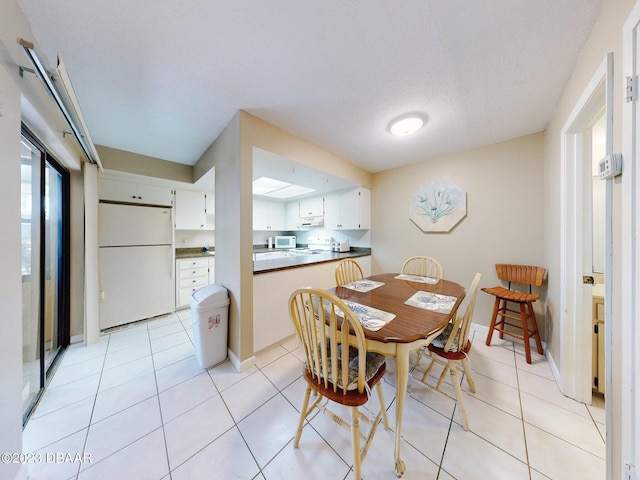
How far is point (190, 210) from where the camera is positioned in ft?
A: 10.6

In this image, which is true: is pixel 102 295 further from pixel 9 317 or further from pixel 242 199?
pixel 242 199

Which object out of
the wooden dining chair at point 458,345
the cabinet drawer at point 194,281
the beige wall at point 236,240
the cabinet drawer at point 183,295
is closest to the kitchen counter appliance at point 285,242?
the cabinet drawer at point 194,281

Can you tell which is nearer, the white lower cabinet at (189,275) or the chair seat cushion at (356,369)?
the chair seat cushion at (356,369)

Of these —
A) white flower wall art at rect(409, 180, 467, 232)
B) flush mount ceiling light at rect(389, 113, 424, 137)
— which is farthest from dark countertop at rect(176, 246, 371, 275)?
flush mount ceiling light at rect(389, 113, 424, 137)

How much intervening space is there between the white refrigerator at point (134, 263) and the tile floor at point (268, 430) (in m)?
0.89

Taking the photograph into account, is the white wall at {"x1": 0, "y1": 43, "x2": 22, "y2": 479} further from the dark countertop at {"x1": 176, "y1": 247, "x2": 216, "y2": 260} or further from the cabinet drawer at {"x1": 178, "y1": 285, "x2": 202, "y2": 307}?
the dark countertop at {"x1": 176, "y1": 247, "x2": 216, "y2": 260}

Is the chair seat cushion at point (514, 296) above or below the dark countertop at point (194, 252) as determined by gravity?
below

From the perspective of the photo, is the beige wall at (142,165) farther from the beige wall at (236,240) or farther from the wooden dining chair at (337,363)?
Result: the wooden dining chair at (337,363)

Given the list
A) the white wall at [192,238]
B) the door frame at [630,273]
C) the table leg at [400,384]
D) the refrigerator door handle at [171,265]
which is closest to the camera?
the door frame at [630,273]

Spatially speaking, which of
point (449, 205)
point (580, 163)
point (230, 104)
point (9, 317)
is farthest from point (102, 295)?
point (580, 163)

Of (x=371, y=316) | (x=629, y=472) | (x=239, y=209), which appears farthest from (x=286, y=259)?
(x=629, y=472)

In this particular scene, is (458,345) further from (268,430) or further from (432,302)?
(268,430)

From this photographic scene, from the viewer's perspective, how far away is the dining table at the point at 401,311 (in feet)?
3.25

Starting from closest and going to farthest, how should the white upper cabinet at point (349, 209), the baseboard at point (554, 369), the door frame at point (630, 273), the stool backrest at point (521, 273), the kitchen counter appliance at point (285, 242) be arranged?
1. the door frame at point (630, 273)
2. the baseboard at point (554, 369)
3. the stool backrest at point (521, 273)
4. the white upper cabinet at point (349, 209)
5. the kitchen counter appliance at point (285, 242)
